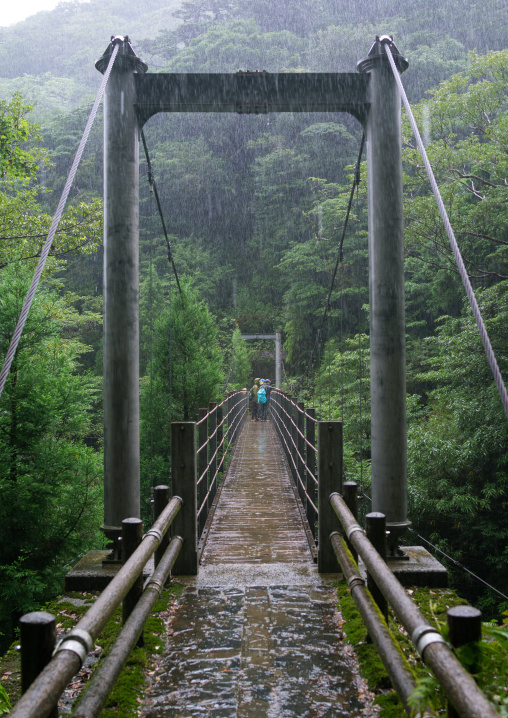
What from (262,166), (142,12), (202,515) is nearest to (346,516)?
(202,515)

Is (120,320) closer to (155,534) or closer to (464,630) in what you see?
(155,534)

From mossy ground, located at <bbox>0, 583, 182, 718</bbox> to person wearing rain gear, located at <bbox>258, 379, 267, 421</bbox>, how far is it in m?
11.7

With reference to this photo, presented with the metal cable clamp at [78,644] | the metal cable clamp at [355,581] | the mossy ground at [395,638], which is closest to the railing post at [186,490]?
the mossy ground at [395,638]

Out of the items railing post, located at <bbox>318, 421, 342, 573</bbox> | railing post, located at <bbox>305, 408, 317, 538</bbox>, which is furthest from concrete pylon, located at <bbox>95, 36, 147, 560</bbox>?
railing post, located at <bbox>305, 408, 317, 538</bbox>

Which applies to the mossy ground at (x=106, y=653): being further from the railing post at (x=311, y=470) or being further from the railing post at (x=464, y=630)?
the railing post at (x=311, y=470)

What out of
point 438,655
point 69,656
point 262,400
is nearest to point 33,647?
point 69,656

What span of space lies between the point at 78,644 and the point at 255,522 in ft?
11.1

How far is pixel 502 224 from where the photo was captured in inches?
396

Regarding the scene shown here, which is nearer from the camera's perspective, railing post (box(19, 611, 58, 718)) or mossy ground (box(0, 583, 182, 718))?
railing post (box(19, 611, 58, 718))

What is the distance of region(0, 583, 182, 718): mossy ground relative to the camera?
186cm

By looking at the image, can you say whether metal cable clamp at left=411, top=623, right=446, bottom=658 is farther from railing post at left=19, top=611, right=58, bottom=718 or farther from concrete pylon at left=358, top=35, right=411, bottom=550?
concrete pylon at left=358, top=35, right=411, bottom=550

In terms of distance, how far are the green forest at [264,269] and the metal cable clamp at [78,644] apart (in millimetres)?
3761

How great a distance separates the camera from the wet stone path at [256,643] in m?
1.88

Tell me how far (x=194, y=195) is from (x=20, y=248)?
2454cm
